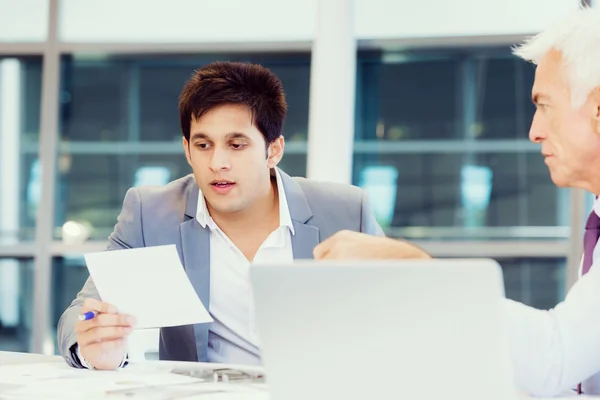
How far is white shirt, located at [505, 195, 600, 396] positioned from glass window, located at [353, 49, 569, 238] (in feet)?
10.0

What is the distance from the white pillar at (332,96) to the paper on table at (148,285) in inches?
102

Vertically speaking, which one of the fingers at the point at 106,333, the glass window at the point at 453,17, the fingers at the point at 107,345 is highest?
the glass window at the point at 453,17

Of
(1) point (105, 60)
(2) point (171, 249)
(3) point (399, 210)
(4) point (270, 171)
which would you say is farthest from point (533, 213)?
(2) point (171, 249)

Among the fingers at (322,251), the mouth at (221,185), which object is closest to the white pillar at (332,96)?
the mouth at (221,185)

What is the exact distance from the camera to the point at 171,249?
1630 mm

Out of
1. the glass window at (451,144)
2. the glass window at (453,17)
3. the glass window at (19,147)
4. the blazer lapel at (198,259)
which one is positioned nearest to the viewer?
the blazer lapel at (198,259)

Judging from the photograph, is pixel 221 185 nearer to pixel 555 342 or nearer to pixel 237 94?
pixel 237 94

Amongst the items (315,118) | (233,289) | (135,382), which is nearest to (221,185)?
(233,289)

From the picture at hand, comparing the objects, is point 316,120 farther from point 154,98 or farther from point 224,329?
point 224,329

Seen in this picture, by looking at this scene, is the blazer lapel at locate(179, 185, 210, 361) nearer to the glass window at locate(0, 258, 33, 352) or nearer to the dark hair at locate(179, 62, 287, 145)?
the dark hair at locate(179, 62, 287, 145)

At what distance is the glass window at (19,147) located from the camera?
467 centimetres

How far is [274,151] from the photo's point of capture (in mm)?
2594

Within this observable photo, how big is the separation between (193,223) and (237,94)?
409 mm

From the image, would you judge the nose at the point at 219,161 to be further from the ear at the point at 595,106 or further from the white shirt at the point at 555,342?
the white shirt at the point at 555,342
